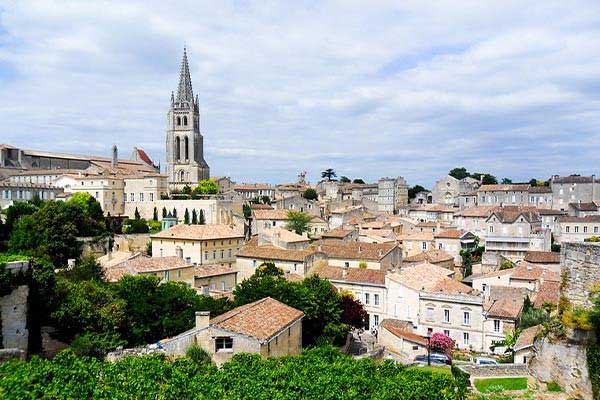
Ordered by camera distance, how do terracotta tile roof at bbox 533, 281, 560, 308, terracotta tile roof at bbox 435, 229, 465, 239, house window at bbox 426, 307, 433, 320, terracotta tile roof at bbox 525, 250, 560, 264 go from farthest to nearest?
terracotta tile roof at bbox 435, 229, 465, 239, terracotta tile roof at bbox 525, 250, 560, 264, house window at bbox 426, 307, 433, 320, terracotta tile roof at bbox 533, 281, 560, 308

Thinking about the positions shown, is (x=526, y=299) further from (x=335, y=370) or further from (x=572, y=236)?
(x=572, y=236)

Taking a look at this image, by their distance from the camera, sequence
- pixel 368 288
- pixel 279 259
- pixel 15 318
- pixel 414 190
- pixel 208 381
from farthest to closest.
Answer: pixel 414 190 → pixel 279 259 → pixel 368 288 → pixel 15 318 → pixel 208 381

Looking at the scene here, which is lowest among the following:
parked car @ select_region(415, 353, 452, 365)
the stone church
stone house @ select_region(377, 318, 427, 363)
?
parked car @ select_region(415, 353, 452, 365)

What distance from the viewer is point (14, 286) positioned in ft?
58.5

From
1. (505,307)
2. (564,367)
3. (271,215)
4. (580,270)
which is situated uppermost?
(580,270)

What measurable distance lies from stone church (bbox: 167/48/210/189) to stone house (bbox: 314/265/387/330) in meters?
62.2

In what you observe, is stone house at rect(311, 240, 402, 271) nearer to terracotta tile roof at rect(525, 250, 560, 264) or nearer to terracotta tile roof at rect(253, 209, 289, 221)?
terracotta tile roof at rect(525, 250, 560, 264)

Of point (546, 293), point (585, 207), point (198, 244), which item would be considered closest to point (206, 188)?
point (198, 244)

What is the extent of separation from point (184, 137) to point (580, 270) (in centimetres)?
9435

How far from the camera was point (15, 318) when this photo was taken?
58.7 feet

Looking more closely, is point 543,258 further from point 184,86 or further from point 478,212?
point 184,86

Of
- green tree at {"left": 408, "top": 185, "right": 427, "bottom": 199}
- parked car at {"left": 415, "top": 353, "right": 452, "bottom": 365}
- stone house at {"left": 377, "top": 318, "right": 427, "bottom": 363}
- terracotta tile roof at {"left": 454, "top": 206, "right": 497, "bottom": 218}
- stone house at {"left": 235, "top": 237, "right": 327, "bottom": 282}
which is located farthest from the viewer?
green tree at {"left": 408, "top": 185, "right": 427, "bottom": 199}

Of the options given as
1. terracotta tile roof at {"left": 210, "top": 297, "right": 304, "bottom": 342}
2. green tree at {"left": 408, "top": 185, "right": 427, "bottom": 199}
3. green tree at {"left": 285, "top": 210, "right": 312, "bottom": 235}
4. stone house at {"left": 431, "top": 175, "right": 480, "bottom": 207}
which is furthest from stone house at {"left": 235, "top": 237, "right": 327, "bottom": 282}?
green tree at {"left": 408, "top": 185, "right": 427, "bottom": 199}

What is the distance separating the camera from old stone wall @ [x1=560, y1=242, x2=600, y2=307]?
41.3 ft
